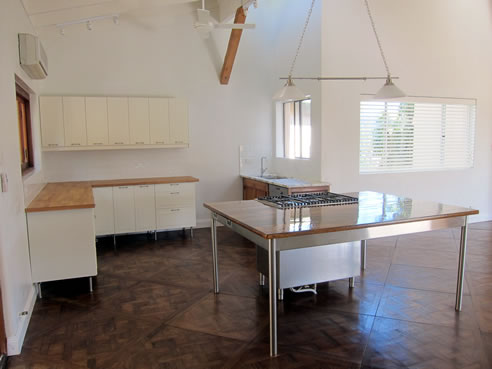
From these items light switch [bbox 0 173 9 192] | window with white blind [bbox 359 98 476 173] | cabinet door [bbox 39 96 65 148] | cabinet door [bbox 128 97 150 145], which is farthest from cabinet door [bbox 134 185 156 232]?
window with white blind [bbox 359 98 476 173]

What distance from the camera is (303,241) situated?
272cm

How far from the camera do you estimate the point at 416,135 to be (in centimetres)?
650

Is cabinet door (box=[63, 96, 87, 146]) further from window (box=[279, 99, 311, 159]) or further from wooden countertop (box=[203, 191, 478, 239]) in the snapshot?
window (box=[279, 99, 311, 159])

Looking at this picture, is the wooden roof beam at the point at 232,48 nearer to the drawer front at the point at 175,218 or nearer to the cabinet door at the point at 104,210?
the drawer front at the point at 175,218

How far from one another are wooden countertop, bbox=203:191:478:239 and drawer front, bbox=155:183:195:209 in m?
2.40

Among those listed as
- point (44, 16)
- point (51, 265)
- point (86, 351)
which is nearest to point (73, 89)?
point (44, 16)

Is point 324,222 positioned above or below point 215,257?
above

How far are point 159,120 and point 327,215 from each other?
3685mm

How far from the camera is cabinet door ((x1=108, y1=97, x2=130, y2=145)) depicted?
5.78 meters

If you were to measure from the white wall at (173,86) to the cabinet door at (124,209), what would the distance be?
629 millimetres

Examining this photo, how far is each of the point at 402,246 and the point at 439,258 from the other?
1.93 ft

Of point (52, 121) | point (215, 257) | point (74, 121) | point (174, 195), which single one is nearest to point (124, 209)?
point (174, 195)

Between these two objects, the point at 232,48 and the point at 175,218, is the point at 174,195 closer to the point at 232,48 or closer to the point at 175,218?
the point at 175,218

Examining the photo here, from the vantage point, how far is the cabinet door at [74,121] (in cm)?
557
